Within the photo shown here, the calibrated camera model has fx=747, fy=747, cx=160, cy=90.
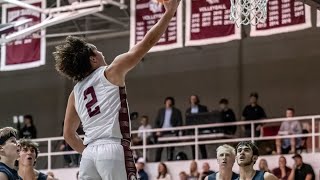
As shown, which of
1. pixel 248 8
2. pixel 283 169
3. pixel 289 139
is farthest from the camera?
pixel 289 139

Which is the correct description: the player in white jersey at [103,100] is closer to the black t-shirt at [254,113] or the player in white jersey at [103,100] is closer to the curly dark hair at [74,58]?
the curly dark hair at [74,58]

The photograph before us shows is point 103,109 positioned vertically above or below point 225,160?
above

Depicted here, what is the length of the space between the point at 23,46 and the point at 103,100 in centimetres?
1385

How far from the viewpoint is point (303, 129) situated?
17109 mm

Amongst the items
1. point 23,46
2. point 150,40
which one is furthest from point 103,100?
point 23,46

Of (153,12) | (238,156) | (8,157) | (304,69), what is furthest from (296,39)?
(8,157)

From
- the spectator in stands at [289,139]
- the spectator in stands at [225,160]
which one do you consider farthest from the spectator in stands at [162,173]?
the spectator in stands at [225,160]

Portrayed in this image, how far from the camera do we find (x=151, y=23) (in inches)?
666

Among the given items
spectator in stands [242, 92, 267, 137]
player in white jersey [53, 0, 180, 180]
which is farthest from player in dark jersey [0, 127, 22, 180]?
spectator in stands [242, 92, 267, 137]

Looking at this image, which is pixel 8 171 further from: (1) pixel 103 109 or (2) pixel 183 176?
(2) pixel 183 176

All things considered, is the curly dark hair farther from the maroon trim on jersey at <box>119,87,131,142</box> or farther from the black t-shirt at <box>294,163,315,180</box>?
the black t-shirt at <box>294,163,315,180</box>

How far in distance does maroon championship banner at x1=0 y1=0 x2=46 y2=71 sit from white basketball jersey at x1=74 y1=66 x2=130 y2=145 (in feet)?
43.5

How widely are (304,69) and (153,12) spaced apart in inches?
203

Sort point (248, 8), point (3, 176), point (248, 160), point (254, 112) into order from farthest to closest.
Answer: point (254, 112), point (248, 8), point (248, 160), point (3, 176)
